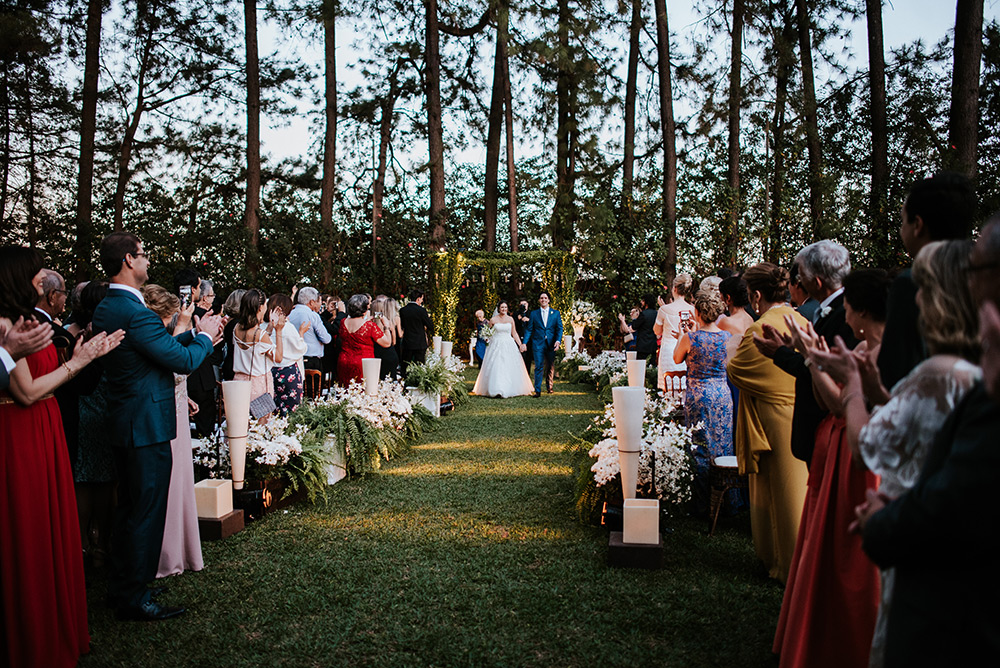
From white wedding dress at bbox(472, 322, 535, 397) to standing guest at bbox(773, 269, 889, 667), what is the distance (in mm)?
10833

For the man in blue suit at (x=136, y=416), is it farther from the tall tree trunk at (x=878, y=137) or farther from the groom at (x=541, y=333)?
the tall tree trunk at (x=878, y=137)

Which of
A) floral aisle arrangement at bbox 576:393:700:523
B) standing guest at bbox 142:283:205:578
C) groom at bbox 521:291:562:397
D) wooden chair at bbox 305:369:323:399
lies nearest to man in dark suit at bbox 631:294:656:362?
groom at bbox 521:291:562:397

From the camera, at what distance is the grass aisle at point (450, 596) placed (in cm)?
347

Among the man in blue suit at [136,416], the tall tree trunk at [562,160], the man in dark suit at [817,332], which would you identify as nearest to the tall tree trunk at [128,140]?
the tall tree trunk at [562,160]

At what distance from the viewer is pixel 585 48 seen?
21141 mm

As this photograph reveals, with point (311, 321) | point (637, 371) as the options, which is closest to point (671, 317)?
point (637, 371)

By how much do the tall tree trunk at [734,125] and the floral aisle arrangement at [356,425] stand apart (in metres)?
12.3

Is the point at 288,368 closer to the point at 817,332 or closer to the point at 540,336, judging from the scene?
the point at 817,332

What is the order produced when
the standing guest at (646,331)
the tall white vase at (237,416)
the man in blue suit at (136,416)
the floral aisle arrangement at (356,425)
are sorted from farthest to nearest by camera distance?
1. the standing guest at (646,331)
2. the floral aisle arrangement at (356,425)
3. the tall white vase at (237,416)
4. the man in blue suit at (136,416)

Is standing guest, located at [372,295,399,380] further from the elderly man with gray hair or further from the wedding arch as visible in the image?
the wedding arch

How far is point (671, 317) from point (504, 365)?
196 inches

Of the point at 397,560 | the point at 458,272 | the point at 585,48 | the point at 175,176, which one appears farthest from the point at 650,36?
the point at 397,560

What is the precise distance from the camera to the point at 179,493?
4.34m

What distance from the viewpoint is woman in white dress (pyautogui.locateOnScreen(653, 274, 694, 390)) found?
8367 mm
